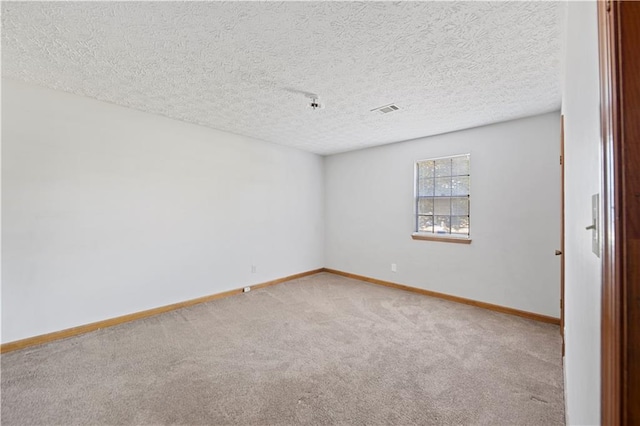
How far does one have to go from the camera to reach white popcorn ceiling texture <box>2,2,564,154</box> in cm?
163

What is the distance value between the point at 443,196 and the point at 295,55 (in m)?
3.04

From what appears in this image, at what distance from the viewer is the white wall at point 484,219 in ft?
10.5

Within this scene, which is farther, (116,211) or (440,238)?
(440,238)

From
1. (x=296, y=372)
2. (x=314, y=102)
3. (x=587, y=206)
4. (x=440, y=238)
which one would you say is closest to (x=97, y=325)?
(x=296, y=372)

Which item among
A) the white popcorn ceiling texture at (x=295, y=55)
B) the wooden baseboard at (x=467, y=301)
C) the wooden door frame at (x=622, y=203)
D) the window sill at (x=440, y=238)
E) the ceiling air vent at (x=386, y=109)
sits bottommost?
the wooden baseboard at (x=467, y=301)

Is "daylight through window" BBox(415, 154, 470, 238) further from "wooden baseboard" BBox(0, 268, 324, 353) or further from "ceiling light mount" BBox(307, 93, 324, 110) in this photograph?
"wooden baseboard" BBox(0, 268, 324, 353)

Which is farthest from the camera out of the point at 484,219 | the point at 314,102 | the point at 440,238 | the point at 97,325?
the point at 440,238

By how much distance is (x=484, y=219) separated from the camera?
3.68m

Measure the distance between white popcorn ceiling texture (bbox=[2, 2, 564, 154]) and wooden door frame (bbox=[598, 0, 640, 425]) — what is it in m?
1.50

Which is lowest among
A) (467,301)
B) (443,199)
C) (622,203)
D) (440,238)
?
(467,301)

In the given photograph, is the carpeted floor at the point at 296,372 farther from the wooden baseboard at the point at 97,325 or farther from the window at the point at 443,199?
the window at the point at 443,199

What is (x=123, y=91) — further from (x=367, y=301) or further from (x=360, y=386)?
(x=367, y=301)

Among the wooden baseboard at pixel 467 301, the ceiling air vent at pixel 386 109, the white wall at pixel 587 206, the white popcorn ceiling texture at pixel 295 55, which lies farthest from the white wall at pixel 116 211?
the white wall at pixel 587 206

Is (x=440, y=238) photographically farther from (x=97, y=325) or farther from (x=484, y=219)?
(x=97, y=325)
